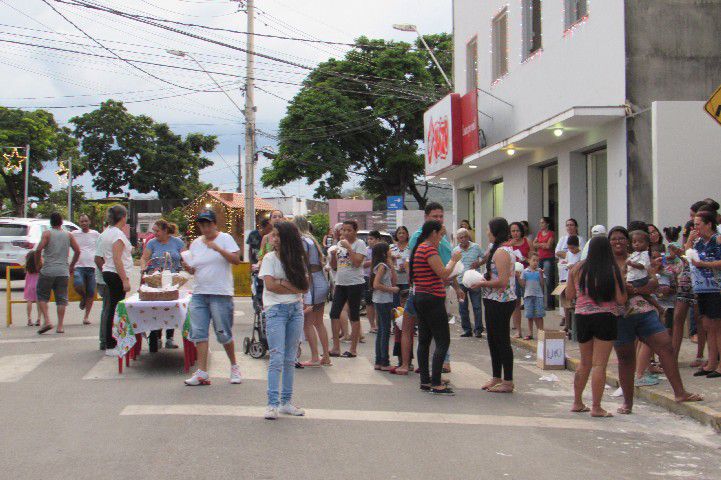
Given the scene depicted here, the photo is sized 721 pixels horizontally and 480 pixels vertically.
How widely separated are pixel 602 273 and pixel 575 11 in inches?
378

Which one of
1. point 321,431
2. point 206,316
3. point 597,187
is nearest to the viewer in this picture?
point 321,431

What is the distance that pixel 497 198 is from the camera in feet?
74.1

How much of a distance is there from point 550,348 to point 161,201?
62.9m

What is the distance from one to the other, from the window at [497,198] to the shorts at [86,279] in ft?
37.7

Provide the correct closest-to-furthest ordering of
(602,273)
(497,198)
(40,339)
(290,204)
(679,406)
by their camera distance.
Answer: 1. (602,273)
2. (679,406)
3. (40,339)
4. (497,198)
5. (290,204)

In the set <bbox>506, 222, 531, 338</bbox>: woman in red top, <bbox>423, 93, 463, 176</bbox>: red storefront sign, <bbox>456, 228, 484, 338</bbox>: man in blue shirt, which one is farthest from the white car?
<bbox>506, 222, 531, 338</bbox>: woman in red top

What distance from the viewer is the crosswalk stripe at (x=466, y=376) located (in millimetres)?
9477

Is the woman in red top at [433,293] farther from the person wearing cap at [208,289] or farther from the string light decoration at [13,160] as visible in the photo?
the string light decoration at [13,160]

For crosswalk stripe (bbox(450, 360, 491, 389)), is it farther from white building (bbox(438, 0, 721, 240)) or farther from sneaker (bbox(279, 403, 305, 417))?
white building (bbox(438, 0, 721, 240))

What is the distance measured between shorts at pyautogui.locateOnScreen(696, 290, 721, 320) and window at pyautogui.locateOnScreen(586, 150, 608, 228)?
6562mm

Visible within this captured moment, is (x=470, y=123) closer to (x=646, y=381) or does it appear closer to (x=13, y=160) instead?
(x=646, y=381)

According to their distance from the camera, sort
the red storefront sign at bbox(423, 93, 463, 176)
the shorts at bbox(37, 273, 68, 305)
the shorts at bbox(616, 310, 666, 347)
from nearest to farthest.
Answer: the shorts at bbox(616, 310, 666, 347) → the shorts at bbox(37, 273, 68, 305) → the red storefront sign at bbox(423, 93, 463, 176)

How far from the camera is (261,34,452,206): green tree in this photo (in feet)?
144

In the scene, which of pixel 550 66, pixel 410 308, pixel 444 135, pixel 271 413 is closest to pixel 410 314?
pixel 410 308
